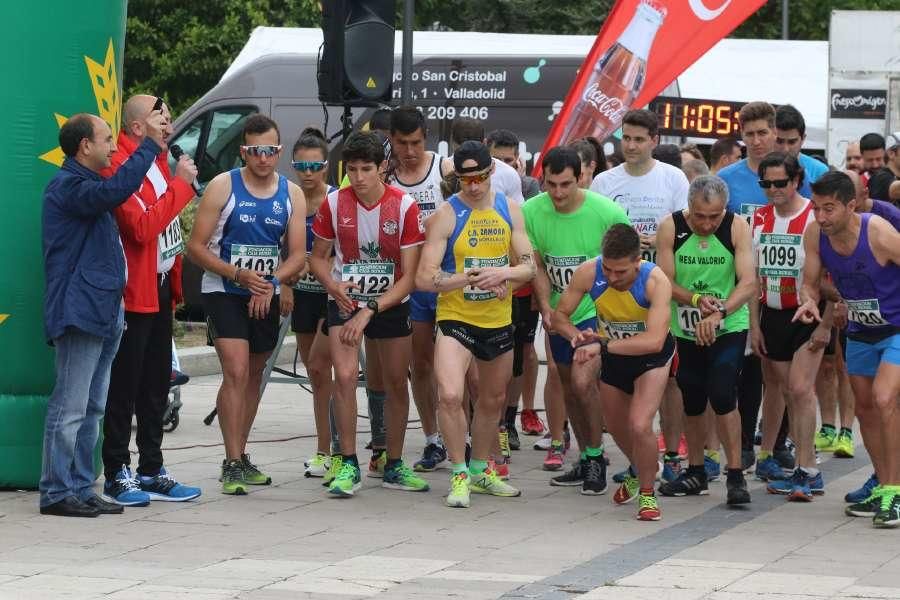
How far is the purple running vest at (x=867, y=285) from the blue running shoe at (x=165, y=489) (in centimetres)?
361

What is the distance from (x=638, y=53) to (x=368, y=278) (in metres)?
4.86

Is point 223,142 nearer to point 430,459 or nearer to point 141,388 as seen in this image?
point 430,459

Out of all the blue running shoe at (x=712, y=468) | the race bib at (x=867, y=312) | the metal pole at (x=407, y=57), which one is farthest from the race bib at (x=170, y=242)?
the metal pole at (x=407, y=57)

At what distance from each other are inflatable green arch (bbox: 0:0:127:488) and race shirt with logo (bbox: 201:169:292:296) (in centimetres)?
90

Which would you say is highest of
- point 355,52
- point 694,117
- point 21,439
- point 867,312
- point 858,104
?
point 858,104

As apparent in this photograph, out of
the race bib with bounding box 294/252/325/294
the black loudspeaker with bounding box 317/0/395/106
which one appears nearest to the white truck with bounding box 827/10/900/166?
the black loudspeaker with bounding box 317/0/395/106

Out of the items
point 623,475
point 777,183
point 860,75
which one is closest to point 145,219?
point 623,475

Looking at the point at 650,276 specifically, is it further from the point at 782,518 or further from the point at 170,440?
the point at 170,440

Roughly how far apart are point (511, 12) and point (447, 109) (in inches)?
591

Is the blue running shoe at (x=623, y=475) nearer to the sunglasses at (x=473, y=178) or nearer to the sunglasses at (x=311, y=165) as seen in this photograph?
the sunglasses at (x=473, y=178)

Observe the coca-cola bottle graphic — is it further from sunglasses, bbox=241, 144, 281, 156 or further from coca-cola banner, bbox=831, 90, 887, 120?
coca-cola banner, bbox=831, 90, 887, 120

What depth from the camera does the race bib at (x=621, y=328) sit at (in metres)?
9.32

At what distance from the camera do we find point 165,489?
9609 mm

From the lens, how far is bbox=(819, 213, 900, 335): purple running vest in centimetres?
916
